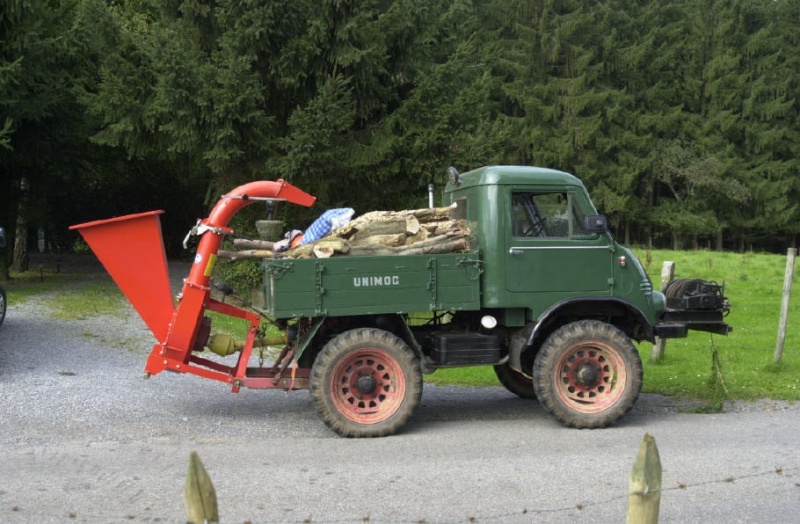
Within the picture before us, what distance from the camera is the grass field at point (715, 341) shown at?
34.9 feet

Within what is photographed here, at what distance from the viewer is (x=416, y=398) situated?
8070mm

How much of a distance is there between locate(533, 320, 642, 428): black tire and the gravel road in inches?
8.1

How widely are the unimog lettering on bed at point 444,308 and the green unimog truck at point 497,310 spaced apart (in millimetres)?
13

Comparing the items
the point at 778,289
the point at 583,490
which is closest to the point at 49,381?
the point at 583,490

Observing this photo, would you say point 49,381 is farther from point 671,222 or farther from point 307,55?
point 671,222

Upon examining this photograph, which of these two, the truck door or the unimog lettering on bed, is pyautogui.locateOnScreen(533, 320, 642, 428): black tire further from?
the truck door

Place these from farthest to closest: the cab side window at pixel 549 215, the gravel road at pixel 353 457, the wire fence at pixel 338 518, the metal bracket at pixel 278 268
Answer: the cab side window at pixel 549 215
the metal bracket at pixel 278 268
the gravel road at pixel 353 457
the wire fence at pixel 338 518

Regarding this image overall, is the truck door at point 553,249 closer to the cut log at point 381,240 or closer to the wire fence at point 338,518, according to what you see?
the cut log at point 381,240

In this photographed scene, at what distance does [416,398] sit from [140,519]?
10.5 feet

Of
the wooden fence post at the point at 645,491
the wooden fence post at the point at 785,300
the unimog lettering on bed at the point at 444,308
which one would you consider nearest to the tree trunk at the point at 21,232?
the unimog lettering on bed at the point at 444,308

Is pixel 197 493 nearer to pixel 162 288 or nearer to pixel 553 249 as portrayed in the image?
pixel 162 288

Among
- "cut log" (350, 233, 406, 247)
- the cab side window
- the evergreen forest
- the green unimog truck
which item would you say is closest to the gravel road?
the green unimog truck

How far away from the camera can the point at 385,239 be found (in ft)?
27.5

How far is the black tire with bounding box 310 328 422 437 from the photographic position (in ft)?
26.1
